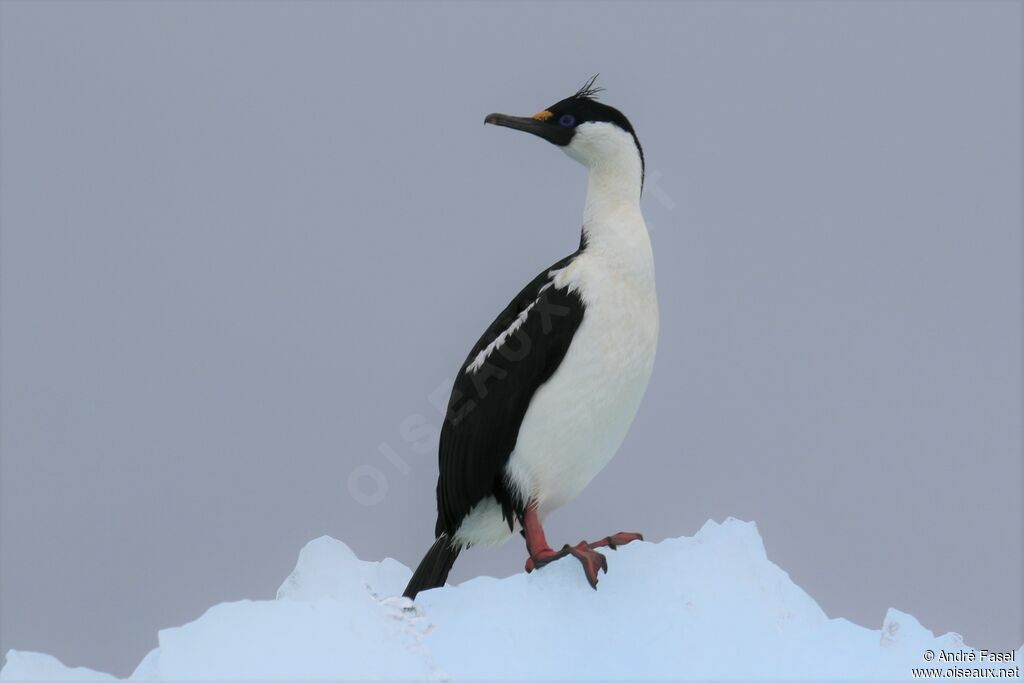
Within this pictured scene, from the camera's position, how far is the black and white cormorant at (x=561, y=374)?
5.06 m

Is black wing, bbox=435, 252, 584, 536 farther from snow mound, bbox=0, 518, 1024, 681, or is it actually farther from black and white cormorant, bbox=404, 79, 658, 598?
snow mound, bbox=0, 518, 1024, 681

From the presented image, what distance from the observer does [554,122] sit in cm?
532

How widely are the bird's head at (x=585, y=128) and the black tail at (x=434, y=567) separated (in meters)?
1.62

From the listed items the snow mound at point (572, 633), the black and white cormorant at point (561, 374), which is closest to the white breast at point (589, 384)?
the black and white cormorant at point (561, 374)

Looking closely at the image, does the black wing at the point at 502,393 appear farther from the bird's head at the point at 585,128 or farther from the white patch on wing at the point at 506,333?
the bird's head at the point at 585,128

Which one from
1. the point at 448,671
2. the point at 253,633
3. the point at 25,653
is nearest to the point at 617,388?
the point at 448,671

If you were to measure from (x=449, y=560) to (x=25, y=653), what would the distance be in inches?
63.7

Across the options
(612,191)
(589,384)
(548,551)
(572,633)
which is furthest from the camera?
(612,191)

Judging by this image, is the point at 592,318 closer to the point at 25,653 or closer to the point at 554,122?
the point at 554,122

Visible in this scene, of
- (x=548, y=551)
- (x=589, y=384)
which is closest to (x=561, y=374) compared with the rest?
(x=589, y=384)

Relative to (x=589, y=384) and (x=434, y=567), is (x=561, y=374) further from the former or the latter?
(x=434, y=567)

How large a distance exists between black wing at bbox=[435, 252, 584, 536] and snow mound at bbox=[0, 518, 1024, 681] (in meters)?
0.36

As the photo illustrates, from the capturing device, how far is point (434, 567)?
5.35 m

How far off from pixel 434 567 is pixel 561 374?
3.13ft
